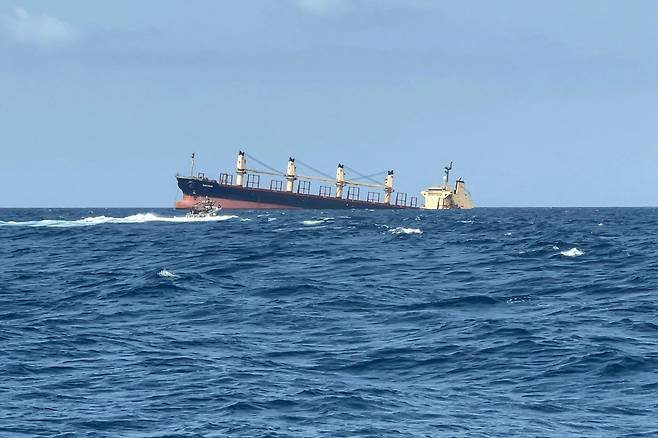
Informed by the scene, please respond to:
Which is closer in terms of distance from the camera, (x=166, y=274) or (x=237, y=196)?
(x=166, y=274)

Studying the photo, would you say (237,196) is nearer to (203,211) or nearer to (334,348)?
(203,211)

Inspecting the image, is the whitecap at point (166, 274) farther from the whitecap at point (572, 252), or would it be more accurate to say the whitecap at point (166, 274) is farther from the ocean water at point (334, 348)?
the whitecap at point (572, 252)

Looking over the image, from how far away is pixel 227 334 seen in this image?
30.8 m

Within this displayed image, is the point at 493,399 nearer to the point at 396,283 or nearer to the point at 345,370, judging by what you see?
the point at 345,370

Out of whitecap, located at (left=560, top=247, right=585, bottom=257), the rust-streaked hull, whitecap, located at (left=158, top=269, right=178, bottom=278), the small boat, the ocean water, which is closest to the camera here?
the ocean water

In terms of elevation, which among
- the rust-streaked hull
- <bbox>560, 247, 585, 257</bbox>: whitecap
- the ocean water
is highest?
the rust-streaked hull

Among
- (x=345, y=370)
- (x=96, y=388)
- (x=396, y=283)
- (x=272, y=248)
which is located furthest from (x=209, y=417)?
(x=272, y=248)

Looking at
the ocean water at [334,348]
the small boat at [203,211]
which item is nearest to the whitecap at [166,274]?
the ocean water at [334,348]

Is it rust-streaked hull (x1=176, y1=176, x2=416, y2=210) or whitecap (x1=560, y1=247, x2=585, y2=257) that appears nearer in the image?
whitecap (x1=560, y1=247, x2=585, y2=257)

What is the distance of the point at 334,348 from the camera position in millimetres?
28344

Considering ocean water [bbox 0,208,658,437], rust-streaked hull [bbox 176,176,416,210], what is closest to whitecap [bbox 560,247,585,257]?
ocean water [bbox 0,208,658,437]

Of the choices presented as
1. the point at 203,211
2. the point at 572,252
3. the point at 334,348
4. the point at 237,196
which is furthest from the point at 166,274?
the point at 237,196

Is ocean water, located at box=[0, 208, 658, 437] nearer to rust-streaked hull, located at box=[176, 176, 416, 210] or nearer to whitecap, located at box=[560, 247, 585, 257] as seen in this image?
whitecap, located at box=[560, 247, 585, 257]

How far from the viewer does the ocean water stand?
20.6m
